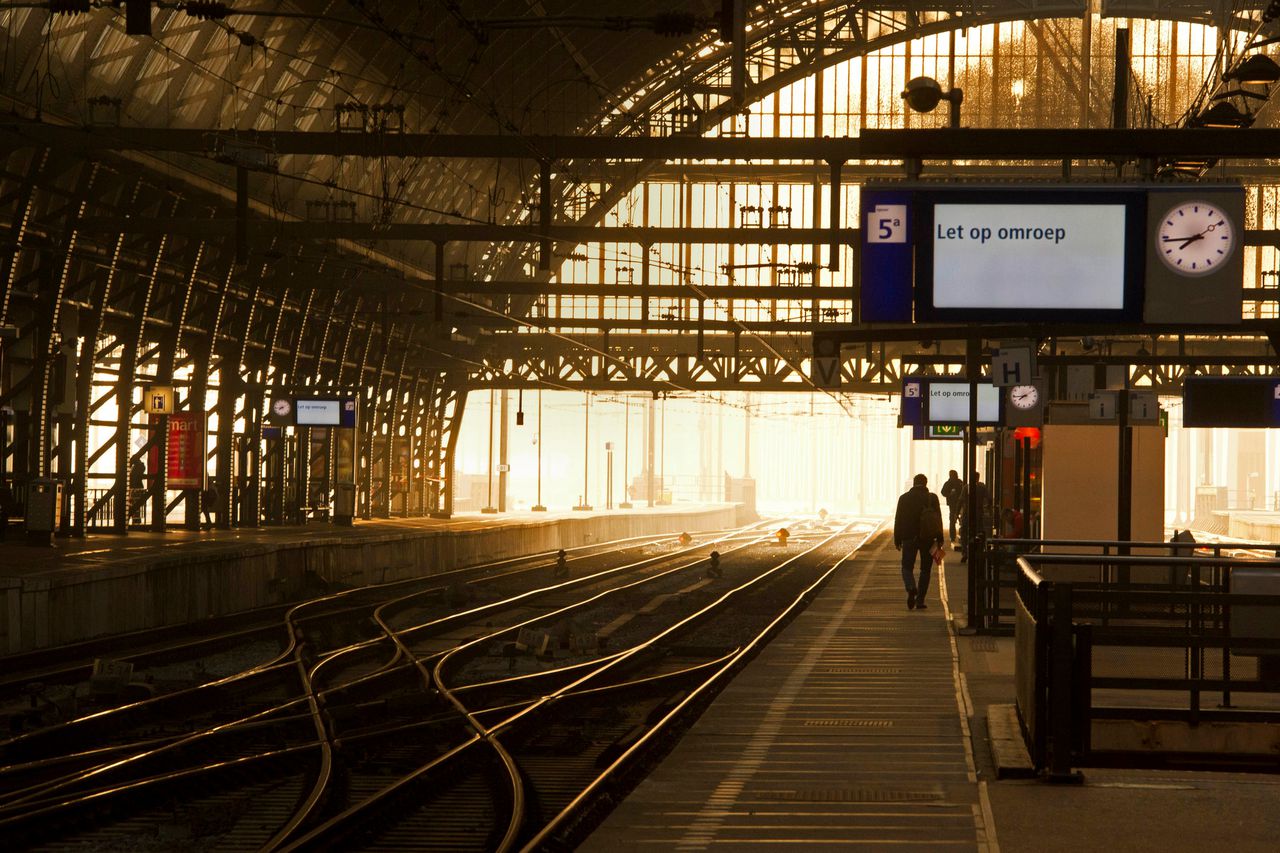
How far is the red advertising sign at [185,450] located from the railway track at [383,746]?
1417 cm

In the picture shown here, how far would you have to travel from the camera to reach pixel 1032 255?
1452cm

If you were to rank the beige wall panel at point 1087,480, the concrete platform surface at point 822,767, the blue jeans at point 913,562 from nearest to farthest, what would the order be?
the concrete platform surface at point 822,767
the blue jeans at point 913,562
the beige wall panel at point 1087,480

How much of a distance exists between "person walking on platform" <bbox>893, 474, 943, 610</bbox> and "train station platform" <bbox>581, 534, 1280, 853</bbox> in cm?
783

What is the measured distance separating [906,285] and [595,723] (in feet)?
14.6

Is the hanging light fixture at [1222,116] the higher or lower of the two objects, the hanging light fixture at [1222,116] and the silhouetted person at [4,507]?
the higher

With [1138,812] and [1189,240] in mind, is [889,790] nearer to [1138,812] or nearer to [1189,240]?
[1138,812]

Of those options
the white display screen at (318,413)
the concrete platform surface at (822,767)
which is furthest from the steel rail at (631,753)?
the white display screen at (318,413)

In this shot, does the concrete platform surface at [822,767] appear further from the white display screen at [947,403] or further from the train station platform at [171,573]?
the white display screen at [947,403]

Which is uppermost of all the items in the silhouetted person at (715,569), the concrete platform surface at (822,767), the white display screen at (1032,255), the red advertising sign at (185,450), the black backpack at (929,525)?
the white display screen at (1032,255)

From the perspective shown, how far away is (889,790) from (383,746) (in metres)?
4.50

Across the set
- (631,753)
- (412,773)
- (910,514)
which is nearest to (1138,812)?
(631,753)

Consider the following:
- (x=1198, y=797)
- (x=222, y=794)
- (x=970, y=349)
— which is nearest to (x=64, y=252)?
(x=970, y=349)

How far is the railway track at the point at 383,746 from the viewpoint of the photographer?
397 inches

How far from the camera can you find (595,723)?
49.4 ft
